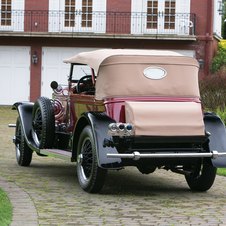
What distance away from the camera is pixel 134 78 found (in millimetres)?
6590

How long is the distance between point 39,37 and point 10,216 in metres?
21.9

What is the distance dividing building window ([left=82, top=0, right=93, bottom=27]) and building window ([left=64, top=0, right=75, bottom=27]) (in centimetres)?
56

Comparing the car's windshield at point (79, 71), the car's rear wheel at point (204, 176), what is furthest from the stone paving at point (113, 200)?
the car's windshield at point (79, 71)

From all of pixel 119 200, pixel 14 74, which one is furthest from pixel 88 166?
pixel 14 74

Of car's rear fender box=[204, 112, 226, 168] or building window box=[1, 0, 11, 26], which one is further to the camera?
building window box=[1, 0, 11, 26]

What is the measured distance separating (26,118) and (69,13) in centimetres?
1825

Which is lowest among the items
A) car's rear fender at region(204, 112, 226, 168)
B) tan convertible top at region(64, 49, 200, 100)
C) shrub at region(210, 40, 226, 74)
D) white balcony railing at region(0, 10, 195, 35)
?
car's rear fender at region(204, 112, 226, 168)

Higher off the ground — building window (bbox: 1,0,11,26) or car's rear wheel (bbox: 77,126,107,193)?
building window (bbox: 1,0,11,26)

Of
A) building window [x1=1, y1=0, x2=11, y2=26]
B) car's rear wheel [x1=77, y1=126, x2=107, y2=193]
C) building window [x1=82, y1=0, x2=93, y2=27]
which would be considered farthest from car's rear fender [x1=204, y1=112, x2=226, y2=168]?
building window [x1=1, y1=0, x2=11, y2=26]

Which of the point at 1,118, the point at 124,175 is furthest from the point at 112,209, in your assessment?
the point at 1,118

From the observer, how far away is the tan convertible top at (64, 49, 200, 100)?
6539mm

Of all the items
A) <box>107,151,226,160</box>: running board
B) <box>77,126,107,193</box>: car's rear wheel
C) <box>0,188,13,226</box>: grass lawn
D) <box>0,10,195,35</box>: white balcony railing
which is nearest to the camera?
<box>0,188,13,226</box>: grass lawn

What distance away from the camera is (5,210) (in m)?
5.23

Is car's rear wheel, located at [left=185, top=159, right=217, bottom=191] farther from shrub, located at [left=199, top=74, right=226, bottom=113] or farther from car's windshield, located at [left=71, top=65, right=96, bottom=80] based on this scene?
shrub, located at [left=199, top=74, right=226, bottom=113]
